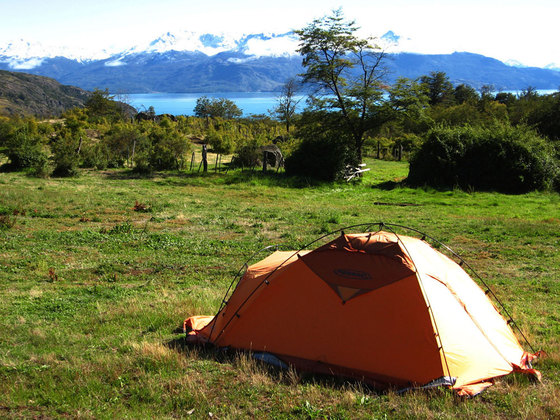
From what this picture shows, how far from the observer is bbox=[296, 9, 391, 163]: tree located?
28359 millimetres

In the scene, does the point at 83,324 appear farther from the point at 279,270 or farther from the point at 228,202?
the point at 228,202

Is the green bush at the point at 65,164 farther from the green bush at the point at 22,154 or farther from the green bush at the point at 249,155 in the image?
the green bush at the point at 249,155

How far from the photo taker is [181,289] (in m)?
9.16

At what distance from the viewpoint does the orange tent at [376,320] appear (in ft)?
17.8

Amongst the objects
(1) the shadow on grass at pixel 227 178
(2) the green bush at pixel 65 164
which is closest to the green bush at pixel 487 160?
(1) the shadow on grass at pixel 227 178

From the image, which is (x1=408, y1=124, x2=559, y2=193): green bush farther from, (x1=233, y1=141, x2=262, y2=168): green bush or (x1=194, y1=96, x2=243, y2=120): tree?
(x1=194, y1=96, x2=243, y2=120): tree

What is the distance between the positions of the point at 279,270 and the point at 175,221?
31.7ft

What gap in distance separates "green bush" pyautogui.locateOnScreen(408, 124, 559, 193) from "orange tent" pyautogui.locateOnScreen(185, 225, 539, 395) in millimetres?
19326

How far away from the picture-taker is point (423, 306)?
18.5 ft

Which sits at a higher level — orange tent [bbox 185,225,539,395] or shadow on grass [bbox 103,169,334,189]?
shadow on grass [bbox 103,169,334,189]

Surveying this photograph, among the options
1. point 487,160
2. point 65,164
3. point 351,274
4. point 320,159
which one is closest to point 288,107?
point 320,159

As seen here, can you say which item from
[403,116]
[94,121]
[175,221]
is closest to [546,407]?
[175,221]

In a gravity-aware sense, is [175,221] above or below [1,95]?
below

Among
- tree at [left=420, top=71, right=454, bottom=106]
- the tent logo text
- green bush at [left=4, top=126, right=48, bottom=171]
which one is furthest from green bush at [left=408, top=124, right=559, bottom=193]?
tree at [left=420, top=71, right=454, bottom=106]
